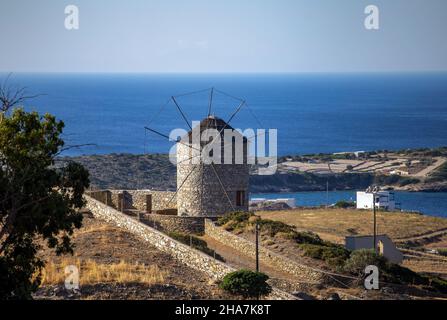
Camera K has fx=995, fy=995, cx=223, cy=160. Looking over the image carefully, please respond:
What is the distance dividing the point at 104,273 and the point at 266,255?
21.8 feet

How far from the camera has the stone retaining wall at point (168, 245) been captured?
27625 mm

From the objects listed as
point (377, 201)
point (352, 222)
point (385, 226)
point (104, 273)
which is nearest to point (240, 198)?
point (104, 273)

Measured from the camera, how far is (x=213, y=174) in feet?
122

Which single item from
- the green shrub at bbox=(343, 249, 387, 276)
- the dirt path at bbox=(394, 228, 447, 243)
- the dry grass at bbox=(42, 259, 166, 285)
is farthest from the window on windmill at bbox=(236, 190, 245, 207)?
the dirt path at bbox=(394, 228, 447, 243)

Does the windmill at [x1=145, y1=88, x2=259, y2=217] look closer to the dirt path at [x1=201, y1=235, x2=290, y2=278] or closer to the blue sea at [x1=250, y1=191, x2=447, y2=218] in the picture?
the dirt path at [x1=201, y1=235, x2=290, y2=278]

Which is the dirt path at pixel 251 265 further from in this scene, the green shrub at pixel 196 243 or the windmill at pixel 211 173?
the windmill at pixel 211 173

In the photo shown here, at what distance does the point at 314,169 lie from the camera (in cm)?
11812

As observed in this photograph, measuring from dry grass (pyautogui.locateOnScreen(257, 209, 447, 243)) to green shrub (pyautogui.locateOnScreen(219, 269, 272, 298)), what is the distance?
77.6 ft

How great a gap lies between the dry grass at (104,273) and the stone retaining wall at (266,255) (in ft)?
13.8

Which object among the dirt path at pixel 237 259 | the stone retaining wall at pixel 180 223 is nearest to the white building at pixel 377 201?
the stone retaining wall at pixel 180 223

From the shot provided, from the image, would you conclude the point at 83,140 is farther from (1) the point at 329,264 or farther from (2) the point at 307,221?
(1) the point at 329,264

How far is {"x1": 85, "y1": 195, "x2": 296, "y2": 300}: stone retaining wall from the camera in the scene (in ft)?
90.6

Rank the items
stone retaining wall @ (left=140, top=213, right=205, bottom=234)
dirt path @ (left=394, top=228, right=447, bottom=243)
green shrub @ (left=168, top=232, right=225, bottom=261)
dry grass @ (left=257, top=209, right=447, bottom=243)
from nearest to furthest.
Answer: green shrub @ (left=168, top=232, right=225, bottom=261) < stone retaining wall @ (left=140, top=213, right=205, bottom=234) < dirt path @ (left=394, top=228, right=447, bottom=243) < dry grass @ (left=257, top=209, right=447, bottom=243)
